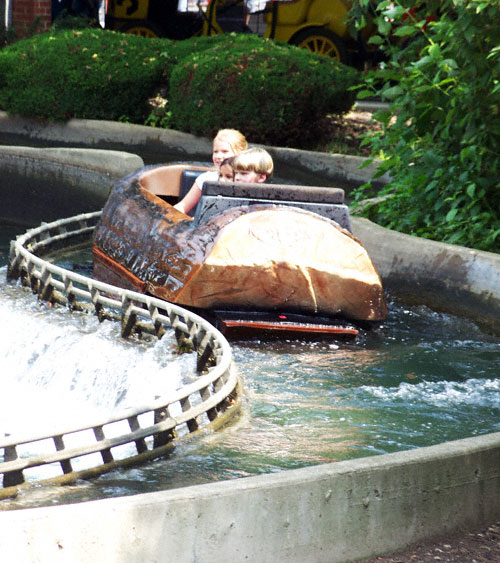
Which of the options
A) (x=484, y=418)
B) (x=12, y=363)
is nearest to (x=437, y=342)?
(x=484, y=418)

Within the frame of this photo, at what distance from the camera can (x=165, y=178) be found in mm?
8320

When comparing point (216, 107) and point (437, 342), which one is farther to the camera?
point (216, 107)

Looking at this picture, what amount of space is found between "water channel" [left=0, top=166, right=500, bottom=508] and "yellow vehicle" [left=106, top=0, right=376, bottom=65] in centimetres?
981

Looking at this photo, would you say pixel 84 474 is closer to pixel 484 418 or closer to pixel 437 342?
pixel 484 418

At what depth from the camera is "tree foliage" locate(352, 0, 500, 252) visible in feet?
22.7

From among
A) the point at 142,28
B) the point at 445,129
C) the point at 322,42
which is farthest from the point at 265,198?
the point at 142,28

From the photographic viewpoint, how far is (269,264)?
6.17m

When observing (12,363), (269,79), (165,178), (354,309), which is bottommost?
(12,363)

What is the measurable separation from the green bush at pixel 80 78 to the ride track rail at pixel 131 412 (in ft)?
23.3

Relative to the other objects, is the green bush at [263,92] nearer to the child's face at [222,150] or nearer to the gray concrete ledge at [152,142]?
the gray concrete ledge at [152,142]

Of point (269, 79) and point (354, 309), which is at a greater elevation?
point (269, 79)

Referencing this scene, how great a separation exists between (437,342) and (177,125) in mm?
8087

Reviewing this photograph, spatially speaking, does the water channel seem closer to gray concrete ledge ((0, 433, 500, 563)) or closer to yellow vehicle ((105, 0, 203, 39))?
gray concrete ledge ((0, 433, 500, 563))

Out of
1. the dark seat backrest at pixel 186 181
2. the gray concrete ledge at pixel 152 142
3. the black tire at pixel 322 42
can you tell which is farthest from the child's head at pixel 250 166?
the black tire at pixel 322 42
